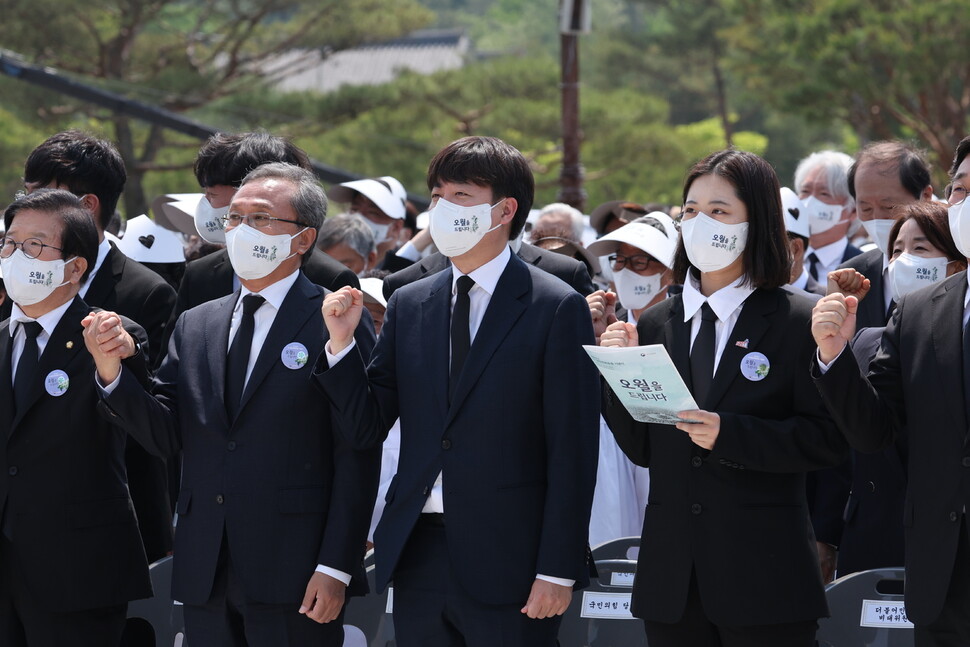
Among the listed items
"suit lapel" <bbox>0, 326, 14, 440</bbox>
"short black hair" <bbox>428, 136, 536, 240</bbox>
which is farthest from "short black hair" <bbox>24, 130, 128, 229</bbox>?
"short black hair" <bbox>428, 136, 536, 240</bbox>

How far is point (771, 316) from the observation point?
4.09 metres

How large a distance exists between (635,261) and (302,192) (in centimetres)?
209

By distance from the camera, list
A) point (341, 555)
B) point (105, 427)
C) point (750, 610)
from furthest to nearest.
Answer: point (105, 427), point (341, 555), point (750, 610)

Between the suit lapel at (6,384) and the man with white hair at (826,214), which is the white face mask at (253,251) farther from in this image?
the man with white hair at (826,214)

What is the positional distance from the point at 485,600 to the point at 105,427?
1.67 m

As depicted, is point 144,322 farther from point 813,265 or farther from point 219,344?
point 813,265

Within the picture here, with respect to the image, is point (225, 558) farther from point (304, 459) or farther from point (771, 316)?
point (771, 316)

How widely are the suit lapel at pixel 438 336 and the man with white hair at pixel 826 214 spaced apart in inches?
149

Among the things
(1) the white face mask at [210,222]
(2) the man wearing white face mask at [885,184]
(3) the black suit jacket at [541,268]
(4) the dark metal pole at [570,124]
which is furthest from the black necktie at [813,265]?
(4) the dark metal pole at [570,124]

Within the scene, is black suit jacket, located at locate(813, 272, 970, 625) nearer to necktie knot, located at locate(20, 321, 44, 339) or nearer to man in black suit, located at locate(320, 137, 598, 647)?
man in black suit, located at locate(320, 137, 598, 647)

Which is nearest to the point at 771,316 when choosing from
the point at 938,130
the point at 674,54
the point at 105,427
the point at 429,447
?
the point at 429,447

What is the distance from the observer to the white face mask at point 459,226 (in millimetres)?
4250

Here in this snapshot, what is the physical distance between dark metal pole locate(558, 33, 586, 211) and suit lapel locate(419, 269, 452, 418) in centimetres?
992

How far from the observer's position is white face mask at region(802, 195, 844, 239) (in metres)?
7.70
